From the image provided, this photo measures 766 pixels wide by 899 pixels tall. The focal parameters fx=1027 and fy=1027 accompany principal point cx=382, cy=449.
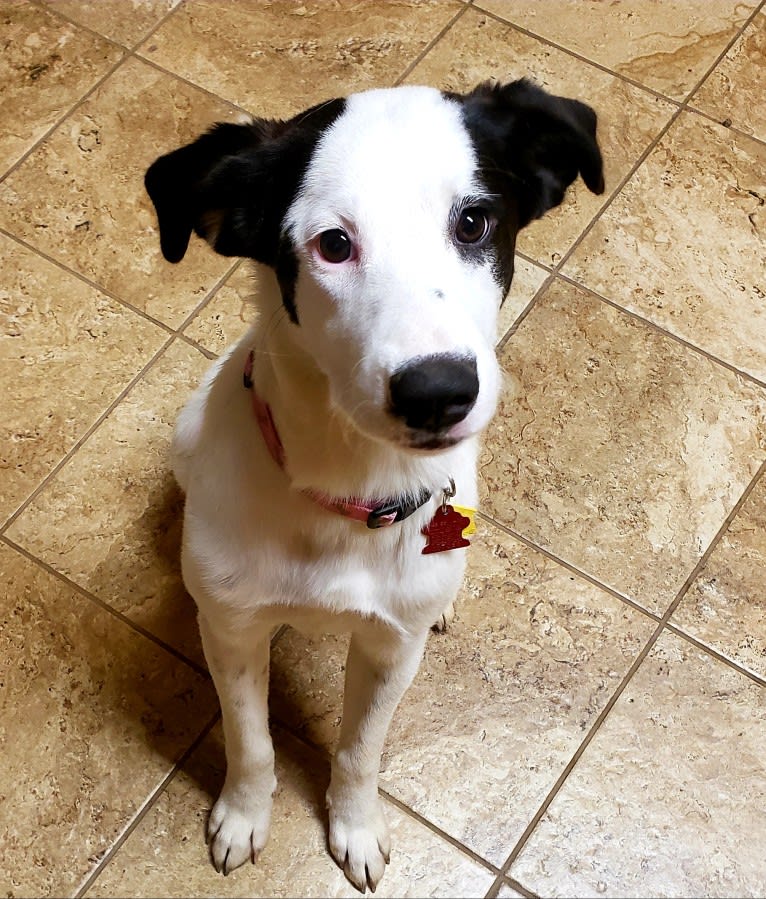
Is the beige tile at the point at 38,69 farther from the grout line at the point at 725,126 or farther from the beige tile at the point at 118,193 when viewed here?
the grout line at the point at 725,126

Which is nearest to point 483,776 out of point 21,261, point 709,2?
point 21,261

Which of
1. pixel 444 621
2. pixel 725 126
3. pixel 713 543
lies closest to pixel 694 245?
pixel 725 126

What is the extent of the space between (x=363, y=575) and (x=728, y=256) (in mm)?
1465

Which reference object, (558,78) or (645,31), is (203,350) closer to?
(558,78)

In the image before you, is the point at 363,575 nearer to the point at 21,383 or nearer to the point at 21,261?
the point at 21,383

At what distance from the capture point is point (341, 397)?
1142 mm

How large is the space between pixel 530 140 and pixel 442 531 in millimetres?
525

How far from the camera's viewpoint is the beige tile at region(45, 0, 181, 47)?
2.62 meters

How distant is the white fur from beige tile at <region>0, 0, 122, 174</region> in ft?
3.60

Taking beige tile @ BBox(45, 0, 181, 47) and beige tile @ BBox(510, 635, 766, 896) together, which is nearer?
beige tile @ BBox(510, 635, 766, 896)

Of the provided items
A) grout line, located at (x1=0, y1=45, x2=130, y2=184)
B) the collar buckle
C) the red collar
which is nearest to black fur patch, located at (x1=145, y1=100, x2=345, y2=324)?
the red collar

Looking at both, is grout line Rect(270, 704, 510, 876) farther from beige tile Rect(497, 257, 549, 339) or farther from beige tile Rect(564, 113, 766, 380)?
beige tile Rect(564, 113, 766, 380)

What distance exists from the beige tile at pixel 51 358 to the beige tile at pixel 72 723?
0.77 ft

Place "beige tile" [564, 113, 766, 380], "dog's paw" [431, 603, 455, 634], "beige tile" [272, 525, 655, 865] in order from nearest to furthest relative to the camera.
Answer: "beige tile" [272, 525, 655, 865], "dog's paw" [431, 603, 455, 634], "beige tile" [564, 113, 766, 380]
